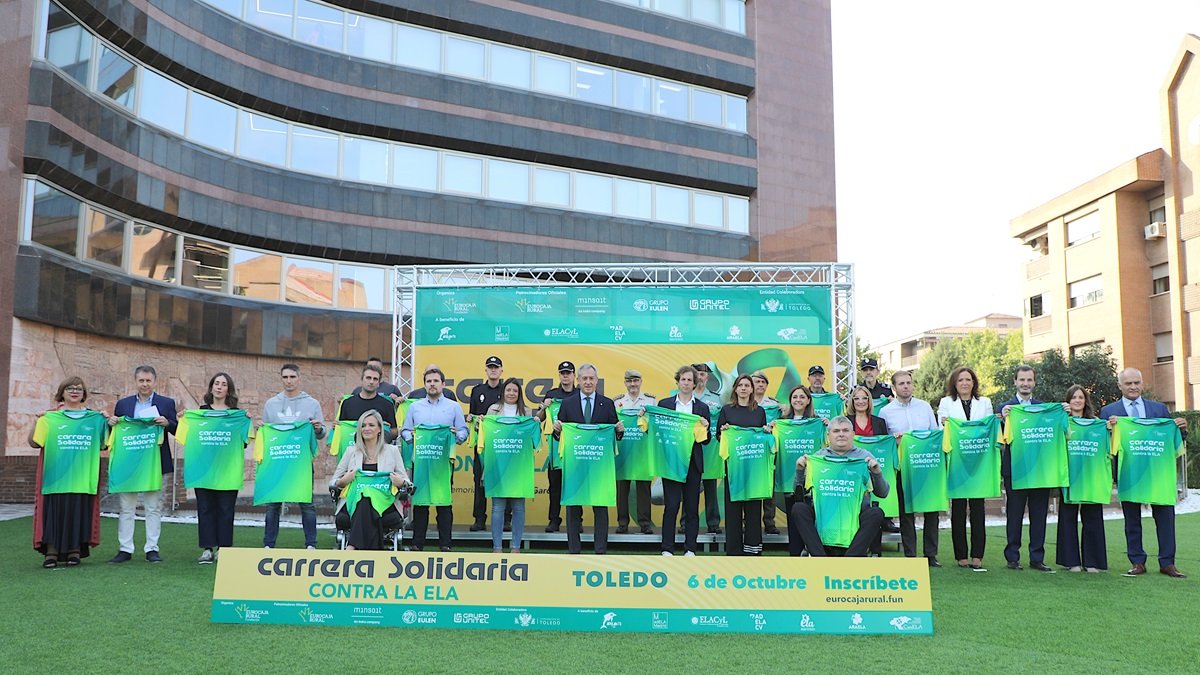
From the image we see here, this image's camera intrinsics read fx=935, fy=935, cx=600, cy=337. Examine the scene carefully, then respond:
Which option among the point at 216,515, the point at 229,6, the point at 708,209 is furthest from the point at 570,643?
the point at 708,209

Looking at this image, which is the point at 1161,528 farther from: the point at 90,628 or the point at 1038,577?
the point at 90,628

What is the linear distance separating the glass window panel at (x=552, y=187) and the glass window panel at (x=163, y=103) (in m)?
10.3

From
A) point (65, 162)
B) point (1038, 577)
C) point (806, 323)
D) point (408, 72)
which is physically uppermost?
point (408, 72)

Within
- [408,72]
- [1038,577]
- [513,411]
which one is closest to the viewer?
[1038,577]

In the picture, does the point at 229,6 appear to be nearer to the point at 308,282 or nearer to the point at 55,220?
the point at 308,282

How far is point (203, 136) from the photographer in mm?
23641

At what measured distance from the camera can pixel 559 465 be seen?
1016cm

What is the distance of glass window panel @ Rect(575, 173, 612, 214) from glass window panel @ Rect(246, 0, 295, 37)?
31.2 ft

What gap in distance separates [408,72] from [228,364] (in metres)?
9.87

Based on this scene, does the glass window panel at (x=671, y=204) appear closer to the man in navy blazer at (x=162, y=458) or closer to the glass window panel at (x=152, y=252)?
the glass window panel at (x=152, y=252)

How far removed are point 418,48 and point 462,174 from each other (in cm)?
391

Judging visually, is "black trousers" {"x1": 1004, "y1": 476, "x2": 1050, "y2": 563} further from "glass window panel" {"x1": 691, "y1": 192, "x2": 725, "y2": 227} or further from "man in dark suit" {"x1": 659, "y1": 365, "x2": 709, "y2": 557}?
"glass window panel" {"x1": 691, "y1": 192, "x2": 725, "y2": 227}

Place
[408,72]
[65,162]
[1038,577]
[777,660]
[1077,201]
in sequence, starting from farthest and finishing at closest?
1. [1077,201]
2. [408,72]
3. [65,162]
4. [1038,577]
5. [777,660]

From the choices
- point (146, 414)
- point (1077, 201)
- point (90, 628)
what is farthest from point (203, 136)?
point (1077, 201)
